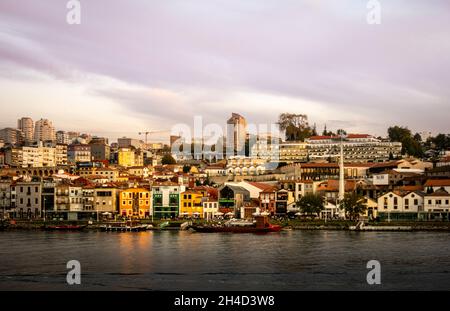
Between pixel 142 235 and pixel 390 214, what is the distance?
17404mm

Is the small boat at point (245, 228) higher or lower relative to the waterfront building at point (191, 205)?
lower

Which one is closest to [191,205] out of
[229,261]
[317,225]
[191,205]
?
[191,205]

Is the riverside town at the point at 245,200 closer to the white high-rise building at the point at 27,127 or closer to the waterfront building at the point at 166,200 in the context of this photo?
the waterfront building at the point at 166,200

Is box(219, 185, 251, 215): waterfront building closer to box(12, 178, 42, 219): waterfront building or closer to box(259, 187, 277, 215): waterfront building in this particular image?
box(259, 187, 277, 215): waterfront building

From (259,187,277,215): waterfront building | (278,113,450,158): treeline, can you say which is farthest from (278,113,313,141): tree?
(259,187,277,215): waterfront building

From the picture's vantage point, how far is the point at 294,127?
328 ft

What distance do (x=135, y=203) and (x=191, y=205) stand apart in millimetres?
4432

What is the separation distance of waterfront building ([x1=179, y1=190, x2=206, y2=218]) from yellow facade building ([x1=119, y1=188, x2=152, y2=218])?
2841 millimetres

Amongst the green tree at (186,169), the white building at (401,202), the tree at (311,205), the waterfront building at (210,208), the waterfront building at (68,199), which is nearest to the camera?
the tree at (311,205)

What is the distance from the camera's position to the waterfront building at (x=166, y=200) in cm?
5262

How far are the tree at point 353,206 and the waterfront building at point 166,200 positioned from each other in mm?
12364

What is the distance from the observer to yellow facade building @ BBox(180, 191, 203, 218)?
52.4m

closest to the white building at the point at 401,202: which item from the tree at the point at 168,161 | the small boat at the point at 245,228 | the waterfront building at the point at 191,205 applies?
the small boat at the point at 245,228
